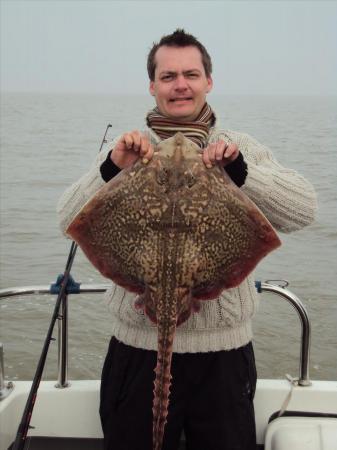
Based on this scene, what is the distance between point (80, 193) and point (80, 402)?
1.34 metres

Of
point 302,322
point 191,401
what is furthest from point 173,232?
point 302,322

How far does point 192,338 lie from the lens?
2.54 meters

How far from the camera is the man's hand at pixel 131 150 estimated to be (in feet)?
6.75

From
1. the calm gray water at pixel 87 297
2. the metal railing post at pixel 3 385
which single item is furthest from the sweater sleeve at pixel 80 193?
the calm gray water at pixel 87 297

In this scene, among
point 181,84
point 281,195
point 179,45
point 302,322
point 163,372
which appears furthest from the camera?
point 302,322

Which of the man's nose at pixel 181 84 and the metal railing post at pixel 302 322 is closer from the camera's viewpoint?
the man's nose at pixel 181 84

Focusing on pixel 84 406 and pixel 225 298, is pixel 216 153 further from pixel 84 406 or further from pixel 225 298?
pixel 84 406

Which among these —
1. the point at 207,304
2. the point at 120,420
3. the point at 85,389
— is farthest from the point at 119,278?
the point at 85,389

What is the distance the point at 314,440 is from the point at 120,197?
1722 mm

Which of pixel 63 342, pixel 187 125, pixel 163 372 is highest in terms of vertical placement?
pixel 187 125

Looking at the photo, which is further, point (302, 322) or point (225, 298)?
point (302, 322)

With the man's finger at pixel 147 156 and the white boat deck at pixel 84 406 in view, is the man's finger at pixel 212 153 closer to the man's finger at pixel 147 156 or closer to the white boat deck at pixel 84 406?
the man's finger at pixel 147 156

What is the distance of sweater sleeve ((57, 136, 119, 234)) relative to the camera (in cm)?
251

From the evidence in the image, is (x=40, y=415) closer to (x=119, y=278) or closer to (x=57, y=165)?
(x=119, y=278)
